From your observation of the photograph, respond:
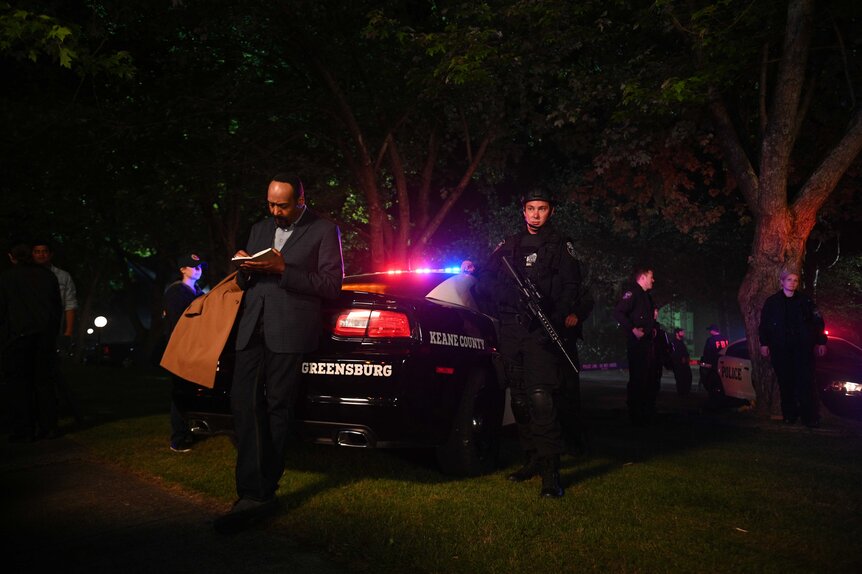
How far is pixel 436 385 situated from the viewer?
5.35 meters

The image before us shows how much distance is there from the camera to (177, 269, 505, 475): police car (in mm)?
5004

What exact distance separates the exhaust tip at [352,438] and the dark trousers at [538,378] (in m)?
1.15

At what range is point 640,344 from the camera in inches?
388

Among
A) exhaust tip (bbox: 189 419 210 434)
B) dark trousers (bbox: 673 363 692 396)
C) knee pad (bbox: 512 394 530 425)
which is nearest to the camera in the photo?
exhaust tip (bbox: 189 419 210 434)

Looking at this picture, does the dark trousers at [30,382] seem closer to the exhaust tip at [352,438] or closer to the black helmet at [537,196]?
the exhaust tip at [352,438]

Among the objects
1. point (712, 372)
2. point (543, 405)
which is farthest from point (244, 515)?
point (712, 372)

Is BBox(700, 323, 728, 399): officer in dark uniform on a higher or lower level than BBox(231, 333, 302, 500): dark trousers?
higher

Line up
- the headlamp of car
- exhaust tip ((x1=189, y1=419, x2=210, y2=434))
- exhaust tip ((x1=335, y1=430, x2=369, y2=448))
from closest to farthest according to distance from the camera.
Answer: exhaust tip ((x1=335, y1=430, x2=369, y2=448))
exhaust tip ((x1=189, y1=419, x2=210, y2=434))
the headlamp of car

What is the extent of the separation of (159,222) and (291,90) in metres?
14.1

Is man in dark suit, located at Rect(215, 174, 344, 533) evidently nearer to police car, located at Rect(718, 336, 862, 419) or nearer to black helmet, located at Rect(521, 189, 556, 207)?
black helmet, located at Rect(521, 189, 556, 207)

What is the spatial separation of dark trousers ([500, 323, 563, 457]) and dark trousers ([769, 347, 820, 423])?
5285 millimetres

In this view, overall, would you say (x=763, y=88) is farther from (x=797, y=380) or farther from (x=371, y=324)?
(x=371, y=324)

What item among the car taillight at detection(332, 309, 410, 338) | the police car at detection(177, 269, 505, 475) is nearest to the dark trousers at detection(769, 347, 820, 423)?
the police car at detection(177, 269, 505, 475)

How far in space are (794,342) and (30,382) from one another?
827cm
